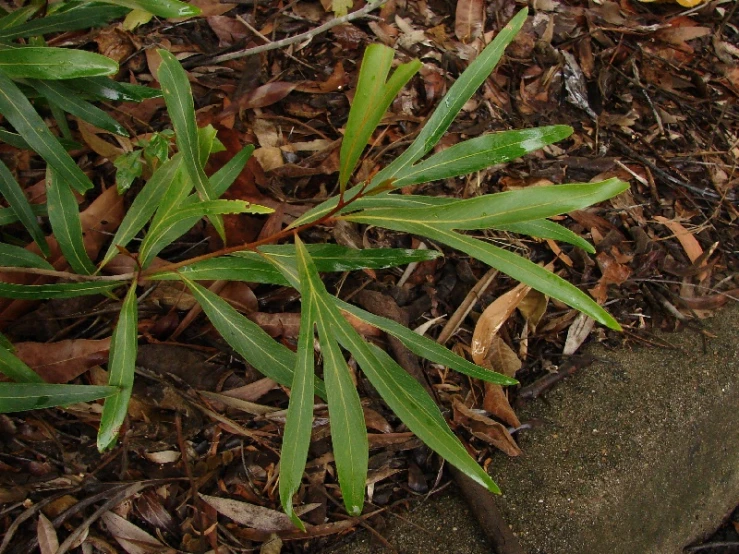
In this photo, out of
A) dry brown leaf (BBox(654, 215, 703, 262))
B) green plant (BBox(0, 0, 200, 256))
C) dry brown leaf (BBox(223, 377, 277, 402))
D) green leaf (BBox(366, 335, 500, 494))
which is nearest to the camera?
green leaf (BBox(366, 335, 500, 494))

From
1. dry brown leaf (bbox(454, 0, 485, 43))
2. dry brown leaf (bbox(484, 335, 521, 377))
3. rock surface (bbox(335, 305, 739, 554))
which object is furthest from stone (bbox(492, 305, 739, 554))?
dry brown leaf (bbox(454, 0, 485, 43))

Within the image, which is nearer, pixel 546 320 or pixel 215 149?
pixel 215 149

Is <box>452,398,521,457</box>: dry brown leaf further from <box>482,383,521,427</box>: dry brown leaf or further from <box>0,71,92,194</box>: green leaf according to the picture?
<box>0,71,92,194</box>: green leaf

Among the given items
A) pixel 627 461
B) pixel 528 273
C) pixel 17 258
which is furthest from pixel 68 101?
pixel 627 461

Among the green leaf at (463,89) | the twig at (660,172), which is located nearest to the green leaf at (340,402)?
the green leaf at (463,89)

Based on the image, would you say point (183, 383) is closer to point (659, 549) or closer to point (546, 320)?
point (546, 320)

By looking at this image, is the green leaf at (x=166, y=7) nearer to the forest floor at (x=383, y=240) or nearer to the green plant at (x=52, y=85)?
the green plant at (x=52, y=85)

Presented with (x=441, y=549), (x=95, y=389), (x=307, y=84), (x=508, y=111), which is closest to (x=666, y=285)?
(x=508, y=111)
